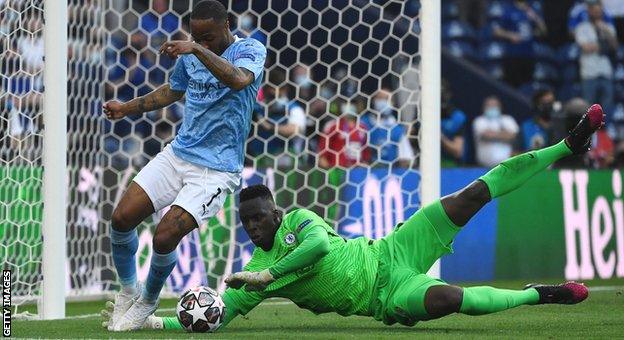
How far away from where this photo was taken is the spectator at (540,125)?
53.8ft

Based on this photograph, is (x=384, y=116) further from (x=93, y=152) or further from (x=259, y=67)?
Answer: (x=259, y=67)

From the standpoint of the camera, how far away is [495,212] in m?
14.3

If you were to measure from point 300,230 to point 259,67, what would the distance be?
1050mm

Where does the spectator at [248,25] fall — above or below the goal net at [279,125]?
above

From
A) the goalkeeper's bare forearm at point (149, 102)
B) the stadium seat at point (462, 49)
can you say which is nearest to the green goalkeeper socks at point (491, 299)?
the goalkeeper's bare forearm at point (149, 102)

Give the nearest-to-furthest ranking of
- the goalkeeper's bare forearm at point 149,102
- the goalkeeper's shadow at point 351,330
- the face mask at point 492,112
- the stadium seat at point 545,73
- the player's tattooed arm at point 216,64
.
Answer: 1. the player's tattooed arm at point 216,64
2. the goalkeeper's shadow at point 351,330
3. the goalkeeper's bare forearm at point 149,102
4. the face mask at point 492,112
5. the stadium seat at point 545,73

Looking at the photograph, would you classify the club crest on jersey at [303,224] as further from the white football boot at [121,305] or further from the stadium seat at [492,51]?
the stadium seat at [492,51]

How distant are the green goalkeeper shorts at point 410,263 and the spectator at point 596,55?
12.0 meters

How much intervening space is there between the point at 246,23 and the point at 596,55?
8919 millimetres

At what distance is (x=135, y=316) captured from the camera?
25.4 ft

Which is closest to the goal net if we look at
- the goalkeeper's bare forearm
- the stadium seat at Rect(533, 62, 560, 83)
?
the goalkeeper's bare forearm

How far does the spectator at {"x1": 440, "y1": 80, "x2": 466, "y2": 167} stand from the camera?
50.4ft

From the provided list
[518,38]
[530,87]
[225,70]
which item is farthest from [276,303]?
[518,38]

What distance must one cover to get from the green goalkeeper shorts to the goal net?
9.95 feet
